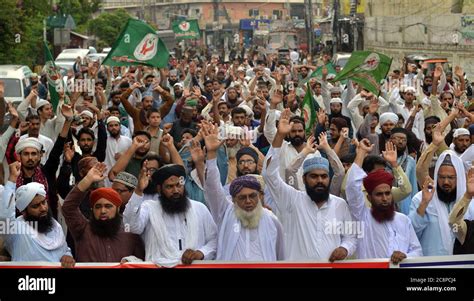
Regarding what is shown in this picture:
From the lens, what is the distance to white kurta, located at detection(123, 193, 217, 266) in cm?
693

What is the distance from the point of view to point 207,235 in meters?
7.07

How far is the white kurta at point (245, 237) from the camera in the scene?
6.97 metres

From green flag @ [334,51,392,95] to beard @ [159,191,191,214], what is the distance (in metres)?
6.87

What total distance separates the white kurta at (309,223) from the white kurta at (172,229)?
1.55 ft

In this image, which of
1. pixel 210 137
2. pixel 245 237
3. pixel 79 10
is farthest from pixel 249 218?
pixel 79 10

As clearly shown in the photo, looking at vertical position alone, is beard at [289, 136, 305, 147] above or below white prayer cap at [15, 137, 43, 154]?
below

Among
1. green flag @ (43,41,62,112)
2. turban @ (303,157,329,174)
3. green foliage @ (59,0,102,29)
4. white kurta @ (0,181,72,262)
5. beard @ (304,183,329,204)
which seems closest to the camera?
white kurta @ (0,181,72,262)

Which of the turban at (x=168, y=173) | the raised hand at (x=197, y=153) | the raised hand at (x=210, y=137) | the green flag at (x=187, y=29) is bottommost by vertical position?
the turban at (x=168, y=173)

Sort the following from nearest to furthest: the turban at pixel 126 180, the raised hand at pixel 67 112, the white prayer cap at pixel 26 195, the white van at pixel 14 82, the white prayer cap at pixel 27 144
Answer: the white prayer cap at pixel 26 195 → the turban at pixel 126 180 → the white prayer cap at pixel 27 144 → the raised hand at pixel 67 112 → the white van at pixel 14 82

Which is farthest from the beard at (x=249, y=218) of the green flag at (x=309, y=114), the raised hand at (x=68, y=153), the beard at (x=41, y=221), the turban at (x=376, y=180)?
the green flag at (x=309, y=114)

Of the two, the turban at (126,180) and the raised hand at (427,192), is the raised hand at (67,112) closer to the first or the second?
the turban at (126,180)

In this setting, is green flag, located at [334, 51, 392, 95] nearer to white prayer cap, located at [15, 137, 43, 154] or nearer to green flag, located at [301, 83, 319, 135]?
green flag, located at [301, 83, 319, 135]

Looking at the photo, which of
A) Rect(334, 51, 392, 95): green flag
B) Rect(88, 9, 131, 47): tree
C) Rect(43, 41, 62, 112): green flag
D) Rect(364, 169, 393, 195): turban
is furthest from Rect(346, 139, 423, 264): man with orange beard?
Rect(88, 9, 131, 47): tree
